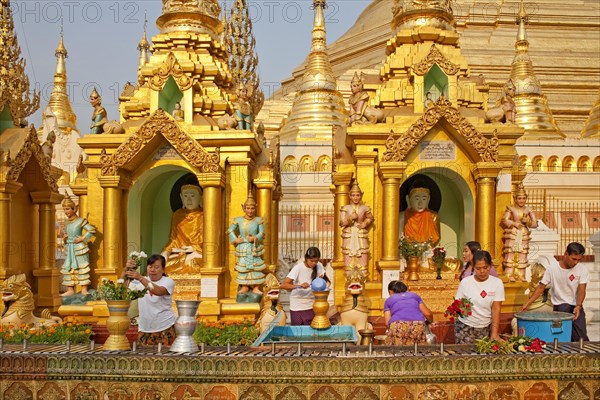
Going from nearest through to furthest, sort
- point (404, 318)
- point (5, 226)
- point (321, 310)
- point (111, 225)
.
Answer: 1. point (321, 310)
2. point (404, 318)
3. point (5, 226)
4. point (111, 225)

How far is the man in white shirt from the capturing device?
836 centimetres

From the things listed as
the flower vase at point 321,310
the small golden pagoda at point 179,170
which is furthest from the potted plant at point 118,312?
the small golden pagoda at point 179,170

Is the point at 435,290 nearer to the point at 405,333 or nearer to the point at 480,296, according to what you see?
the point at 405,333

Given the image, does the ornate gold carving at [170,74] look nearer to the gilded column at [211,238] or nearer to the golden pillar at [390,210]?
the gilded column at [211,238]

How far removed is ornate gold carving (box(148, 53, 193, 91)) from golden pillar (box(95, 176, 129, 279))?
1.74 m

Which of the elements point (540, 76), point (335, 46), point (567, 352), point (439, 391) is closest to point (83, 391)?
point (439, 391)

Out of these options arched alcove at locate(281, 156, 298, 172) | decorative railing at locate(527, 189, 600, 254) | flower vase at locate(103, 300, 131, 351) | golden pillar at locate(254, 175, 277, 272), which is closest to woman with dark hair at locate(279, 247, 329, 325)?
golden pillar at locate(254, 175, 277, 272)

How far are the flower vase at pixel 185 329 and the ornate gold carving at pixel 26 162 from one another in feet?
17.6

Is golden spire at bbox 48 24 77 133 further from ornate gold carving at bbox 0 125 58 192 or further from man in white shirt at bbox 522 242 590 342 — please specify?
man in white shirt at bbox 522 242 590 342

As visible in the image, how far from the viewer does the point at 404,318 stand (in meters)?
8.15

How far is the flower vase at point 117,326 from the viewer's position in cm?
660

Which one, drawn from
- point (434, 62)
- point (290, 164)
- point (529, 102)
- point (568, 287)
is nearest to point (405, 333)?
point (568, 287)

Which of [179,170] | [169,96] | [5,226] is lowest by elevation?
[5,226]

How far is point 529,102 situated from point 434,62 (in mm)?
12420
